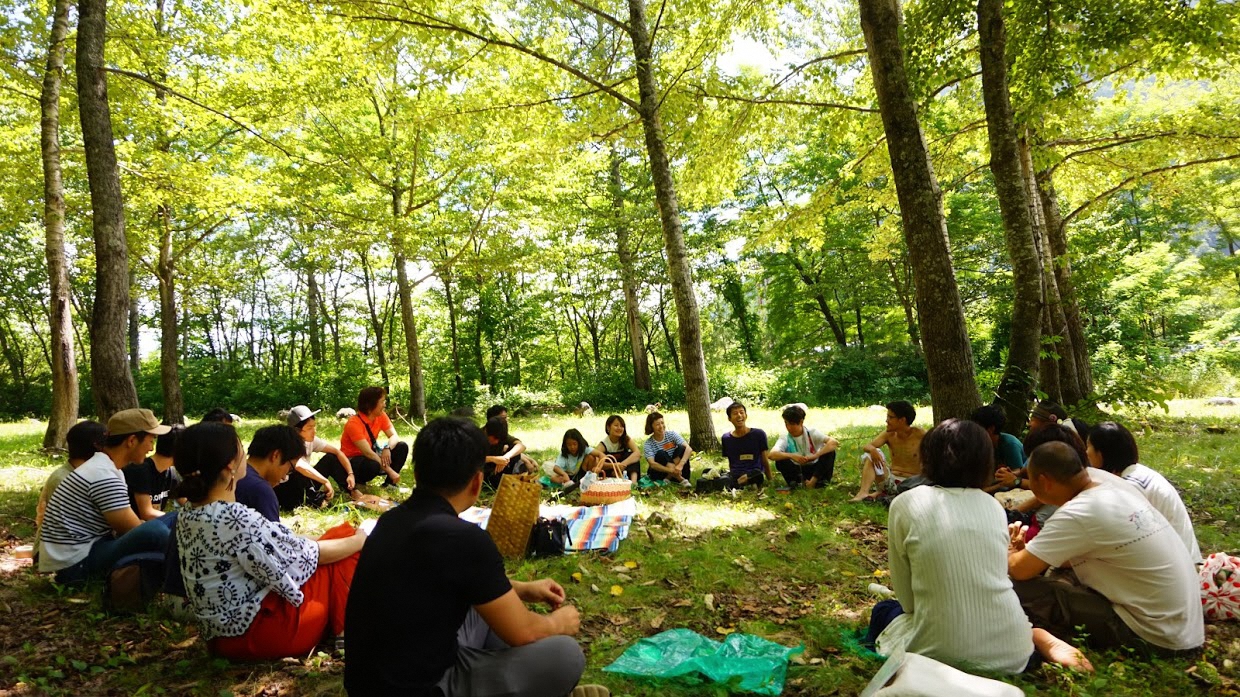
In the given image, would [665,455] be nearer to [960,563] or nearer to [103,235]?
[960,563]

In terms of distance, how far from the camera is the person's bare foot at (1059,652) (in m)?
2.86

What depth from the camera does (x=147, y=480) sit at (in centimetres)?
450

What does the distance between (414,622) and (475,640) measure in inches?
20.7

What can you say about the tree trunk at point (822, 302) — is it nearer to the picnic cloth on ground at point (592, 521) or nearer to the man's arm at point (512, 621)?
the picnic cloth on ground at point (592, 521)

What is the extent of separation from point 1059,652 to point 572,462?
545 centimetres

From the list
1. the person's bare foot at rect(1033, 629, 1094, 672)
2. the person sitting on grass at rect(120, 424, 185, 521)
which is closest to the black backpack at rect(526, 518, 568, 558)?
the person sitting on grass at rect(120, 424, 185, 521)

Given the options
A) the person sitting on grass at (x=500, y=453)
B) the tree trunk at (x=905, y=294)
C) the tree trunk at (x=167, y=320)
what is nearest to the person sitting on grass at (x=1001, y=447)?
the person sitting on grass at (x=500, y=453)

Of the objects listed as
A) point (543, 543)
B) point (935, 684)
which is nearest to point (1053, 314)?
point (543, 543)

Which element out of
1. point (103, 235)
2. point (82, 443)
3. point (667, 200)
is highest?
point (667, 200)

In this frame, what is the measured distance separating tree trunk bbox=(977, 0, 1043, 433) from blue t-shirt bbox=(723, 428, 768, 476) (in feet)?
8.62

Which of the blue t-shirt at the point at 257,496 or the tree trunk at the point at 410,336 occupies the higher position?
the tree trunk at the point at 410,336

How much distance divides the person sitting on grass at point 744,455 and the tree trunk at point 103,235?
21.8 feet

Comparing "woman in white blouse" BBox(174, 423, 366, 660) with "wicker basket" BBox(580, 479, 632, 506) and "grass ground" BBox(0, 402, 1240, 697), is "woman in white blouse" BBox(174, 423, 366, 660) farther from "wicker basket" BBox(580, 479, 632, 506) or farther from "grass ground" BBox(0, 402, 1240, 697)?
"wicker basket" BBox(580, 479, 632, 506)

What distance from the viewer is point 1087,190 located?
11.7m
